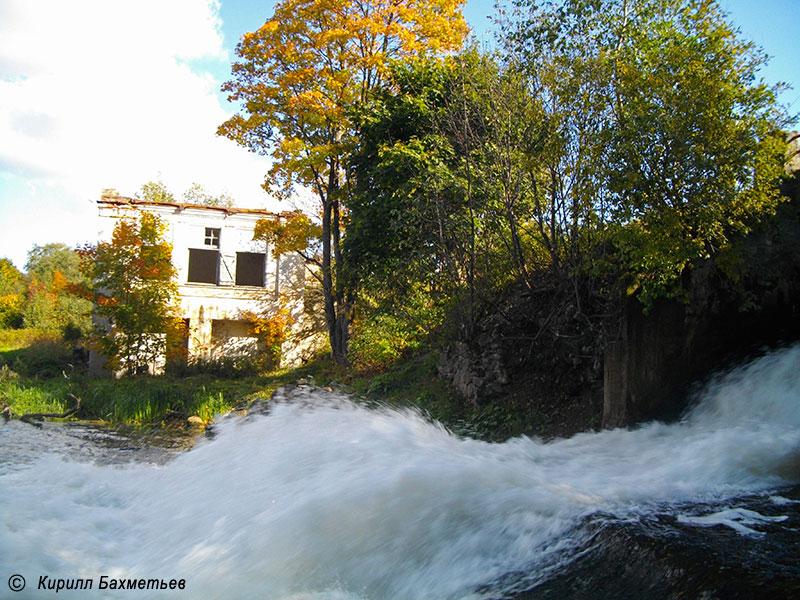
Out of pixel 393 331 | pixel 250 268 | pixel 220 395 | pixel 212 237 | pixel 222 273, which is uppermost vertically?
pixel 212 237

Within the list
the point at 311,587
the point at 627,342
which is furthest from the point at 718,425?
the point at 311,587

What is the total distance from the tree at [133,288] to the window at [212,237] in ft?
14.5

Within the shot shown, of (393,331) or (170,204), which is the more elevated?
(170,204)

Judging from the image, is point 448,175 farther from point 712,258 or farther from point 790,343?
point 790,343

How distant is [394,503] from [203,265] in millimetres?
22120

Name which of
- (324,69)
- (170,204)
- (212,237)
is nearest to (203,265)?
(212,237)

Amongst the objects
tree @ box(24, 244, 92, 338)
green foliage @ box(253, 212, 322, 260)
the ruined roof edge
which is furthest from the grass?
the ruined roof edge

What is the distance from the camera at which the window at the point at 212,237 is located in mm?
25234

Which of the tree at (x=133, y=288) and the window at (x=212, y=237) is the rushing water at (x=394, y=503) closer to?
the tree at (x=133, y=288)

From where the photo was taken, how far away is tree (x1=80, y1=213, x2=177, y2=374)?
65.1 ft

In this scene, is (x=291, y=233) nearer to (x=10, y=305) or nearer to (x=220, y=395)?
(x=220, y=395)

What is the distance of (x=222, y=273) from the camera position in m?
25.0

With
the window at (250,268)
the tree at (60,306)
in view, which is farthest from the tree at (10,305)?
the window at (250,268)

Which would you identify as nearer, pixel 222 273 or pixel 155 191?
pixel 222 273
